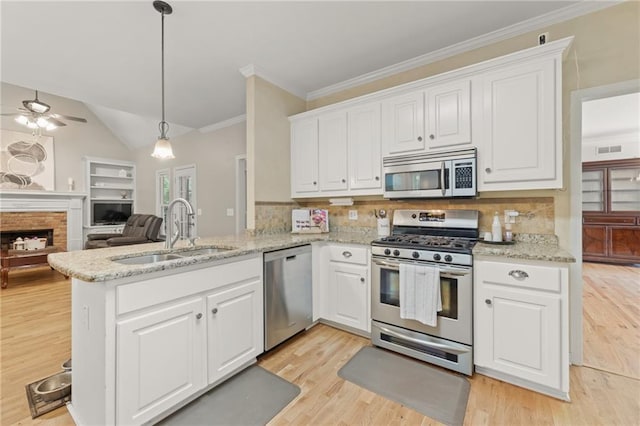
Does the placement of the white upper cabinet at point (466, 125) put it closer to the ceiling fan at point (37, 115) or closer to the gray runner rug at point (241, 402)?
the gray runner rug at point (241, 402)

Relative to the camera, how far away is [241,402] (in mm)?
1699

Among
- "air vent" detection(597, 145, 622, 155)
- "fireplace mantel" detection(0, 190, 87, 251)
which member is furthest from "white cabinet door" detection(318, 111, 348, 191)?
"air vent" detection(597, 145, 622, 155)

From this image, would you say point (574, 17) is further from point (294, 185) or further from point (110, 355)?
point (110, 355)

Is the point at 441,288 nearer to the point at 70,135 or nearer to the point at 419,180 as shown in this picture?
the point at 419,180

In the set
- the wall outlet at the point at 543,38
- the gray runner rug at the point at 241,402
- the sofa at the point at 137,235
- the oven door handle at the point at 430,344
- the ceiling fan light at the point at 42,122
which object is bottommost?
the gray runner rug at the point at 241,402

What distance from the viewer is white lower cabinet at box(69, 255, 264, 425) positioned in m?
1.31

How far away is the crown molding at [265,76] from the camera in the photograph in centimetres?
284

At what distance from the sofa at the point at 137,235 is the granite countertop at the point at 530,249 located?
18.5ft

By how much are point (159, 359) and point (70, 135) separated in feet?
23.9

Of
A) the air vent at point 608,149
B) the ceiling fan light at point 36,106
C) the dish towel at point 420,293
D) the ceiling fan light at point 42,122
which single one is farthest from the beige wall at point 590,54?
the ceiling fan light at point 42,122

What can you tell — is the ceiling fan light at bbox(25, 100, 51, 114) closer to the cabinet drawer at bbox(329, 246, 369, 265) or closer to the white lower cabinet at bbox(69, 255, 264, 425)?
the white lower cabinet at bbox(69, 255, 264, 425)

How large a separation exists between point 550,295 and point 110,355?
8.18 feet

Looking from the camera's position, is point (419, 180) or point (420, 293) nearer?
point (420, 293)

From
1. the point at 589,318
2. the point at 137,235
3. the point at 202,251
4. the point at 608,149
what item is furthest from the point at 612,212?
the point at 137,235
